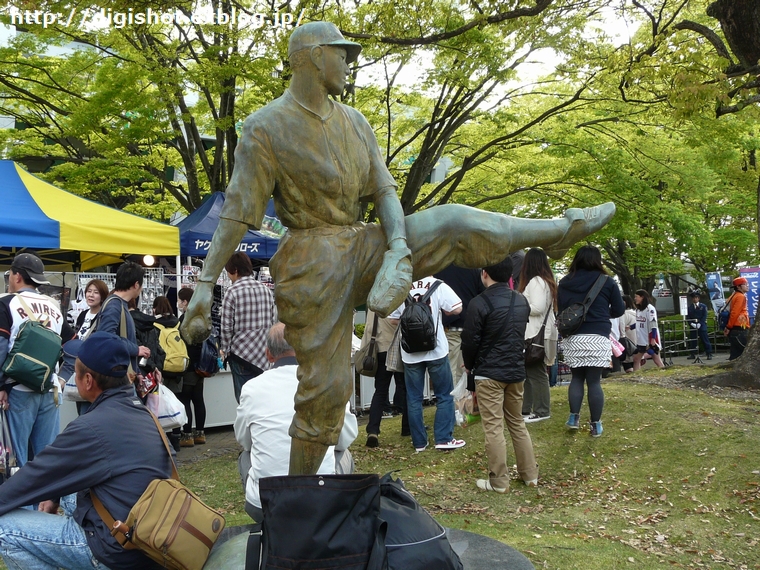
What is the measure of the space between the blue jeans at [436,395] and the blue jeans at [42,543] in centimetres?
436

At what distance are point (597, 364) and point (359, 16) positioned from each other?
17.9ft

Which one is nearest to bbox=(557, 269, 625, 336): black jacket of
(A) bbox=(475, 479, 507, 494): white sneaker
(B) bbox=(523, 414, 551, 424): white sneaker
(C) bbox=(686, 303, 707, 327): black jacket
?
(B) bbox=(523, 414, 551, 424): white sneaker

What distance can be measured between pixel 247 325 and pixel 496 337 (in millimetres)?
2447

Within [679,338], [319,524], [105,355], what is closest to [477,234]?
[319,524]

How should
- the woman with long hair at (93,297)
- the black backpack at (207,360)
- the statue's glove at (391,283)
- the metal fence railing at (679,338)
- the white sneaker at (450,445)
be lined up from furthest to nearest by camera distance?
the metal fence railing at (679,338) < the black backpack at (207,360) < the white sneaker at (450,445) < the woman with long hair at (93,297) < the statue's glove at (391,283)

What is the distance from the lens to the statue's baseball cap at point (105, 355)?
341 centimetres

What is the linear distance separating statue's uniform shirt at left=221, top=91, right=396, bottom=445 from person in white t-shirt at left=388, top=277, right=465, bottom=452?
13.7ft

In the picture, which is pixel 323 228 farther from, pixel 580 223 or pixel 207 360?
pixel 207 360

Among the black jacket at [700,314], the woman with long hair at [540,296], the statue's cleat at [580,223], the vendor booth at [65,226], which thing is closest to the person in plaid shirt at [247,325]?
the vendor booth at [65,226]

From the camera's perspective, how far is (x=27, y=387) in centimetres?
537

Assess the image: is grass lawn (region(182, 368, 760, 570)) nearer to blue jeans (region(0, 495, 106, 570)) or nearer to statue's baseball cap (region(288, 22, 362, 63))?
blue jeans (region(0, 495, 106, 570))

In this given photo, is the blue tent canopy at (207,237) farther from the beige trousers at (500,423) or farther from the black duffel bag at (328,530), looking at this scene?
the black duffel bag at (328,530)

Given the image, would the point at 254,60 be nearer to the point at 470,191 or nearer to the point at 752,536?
the point at 470,191

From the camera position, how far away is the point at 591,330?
23.4ft
